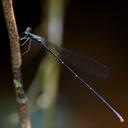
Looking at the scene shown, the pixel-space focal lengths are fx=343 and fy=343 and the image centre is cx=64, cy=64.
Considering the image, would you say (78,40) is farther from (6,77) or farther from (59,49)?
(6,77)

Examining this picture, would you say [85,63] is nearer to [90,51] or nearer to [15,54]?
[90,51]

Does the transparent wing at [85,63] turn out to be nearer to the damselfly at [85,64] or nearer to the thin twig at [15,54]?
the damselfly at [85,64]

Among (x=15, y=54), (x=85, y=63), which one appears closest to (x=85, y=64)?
(x=85, y=63)

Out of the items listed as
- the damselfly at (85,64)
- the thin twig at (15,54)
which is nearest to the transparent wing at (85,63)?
the damselfly at (85,64)

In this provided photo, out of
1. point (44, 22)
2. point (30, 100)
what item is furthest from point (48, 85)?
point (44, 22)

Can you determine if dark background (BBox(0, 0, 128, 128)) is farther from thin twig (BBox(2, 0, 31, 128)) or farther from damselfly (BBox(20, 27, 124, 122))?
thin twig (BBox(2, 0, 31, 128))

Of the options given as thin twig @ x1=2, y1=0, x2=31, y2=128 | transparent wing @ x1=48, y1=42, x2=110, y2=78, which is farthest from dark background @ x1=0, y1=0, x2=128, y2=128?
thin twig @ x1=2, y1=0, x2=31, y2=128

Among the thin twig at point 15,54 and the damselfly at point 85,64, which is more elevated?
the damselfly at point 85,64
